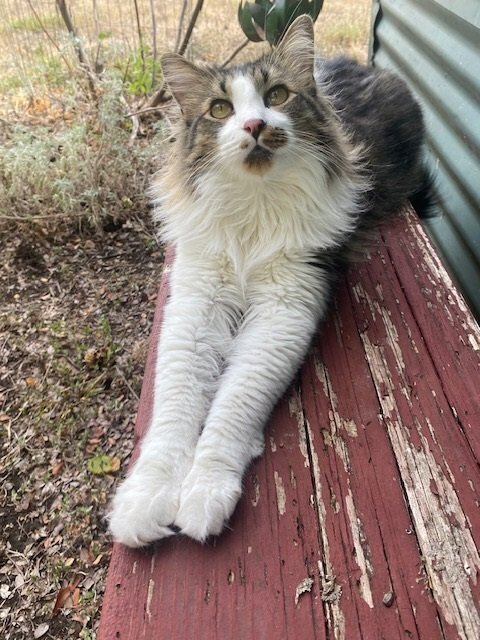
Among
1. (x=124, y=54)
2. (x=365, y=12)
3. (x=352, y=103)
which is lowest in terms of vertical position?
(x=124, y=54)

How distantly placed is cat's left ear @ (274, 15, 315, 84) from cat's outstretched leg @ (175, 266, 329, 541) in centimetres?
68

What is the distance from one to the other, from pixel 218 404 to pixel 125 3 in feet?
21.8

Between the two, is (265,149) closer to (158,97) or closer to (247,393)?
(247,393)

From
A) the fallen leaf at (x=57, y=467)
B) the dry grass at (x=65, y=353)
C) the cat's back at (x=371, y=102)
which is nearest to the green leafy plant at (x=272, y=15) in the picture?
the cat's back at (x=371, y=102)

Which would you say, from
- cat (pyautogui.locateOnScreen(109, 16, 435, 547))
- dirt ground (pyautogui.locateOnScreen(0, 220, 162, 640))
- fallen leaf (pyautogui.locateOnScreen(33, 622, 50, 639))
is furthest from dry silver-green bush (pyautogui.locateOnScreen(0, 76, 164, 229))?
fallen leaf (pyautogui.locateOnScreen(33, 622, 50, 639))

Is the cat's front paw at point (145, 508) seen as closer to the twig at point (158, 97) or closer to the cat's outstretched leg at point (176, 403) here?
the cat's outstretched leg at point (176, 403)

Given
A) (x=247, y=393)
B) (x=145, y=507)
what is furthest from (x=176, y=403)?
(x=145, y=507)

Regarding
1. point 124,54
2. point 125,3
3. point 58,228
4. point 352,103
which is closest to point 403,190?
point 352,103

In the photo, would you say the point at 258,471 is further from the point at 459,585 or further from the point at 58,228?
the point at 58,228

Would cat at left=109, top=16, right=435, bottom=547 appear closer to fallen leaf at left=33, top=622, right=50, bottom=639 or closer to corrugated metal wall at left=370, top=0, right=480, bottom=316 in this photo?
corrugated metal wall at left=370, top=0, right=480, bottom=316

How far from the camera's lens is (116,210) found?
3621mm

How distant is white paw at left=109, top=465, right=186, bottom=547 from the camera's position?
4.06 feet

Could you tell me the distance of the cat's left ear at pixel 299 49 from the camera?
183 centimetres

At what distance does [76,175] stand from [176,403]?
247 centimetres
